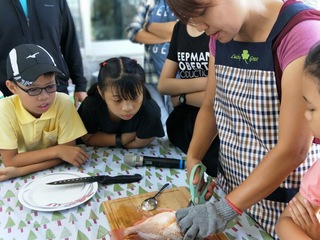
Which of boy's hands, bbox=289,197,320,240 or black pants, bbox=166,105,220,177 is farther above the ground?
boy's hands, bbox=289,197,320,240

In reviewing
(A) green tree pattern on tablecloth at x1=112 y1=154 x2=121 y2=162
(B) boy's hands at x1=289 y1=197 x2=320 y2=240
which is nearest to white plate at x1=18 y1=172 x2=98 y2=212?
(A) green tree pattern on tablecloth at x1=112 y1=154 x2=121 y2=162

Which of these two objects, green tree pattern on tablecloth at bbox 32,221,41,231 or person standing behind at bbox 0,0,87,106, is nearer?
green tree pattern on tablecloth at bbox 32,221,41,231

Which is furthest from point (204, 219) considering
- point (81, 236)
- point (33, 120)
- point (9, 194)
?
point (33, 120)

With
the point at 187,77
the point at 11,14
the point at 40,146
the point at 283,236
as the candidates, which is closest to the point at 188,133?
the point at 187,77

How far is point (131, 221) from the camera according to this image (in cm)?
93

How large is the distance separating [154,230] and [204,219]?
0.43 ft

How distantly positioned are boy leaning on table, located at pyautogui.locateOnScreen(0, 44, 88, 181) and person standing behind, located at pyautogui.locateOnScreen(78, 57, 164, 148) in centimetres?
13

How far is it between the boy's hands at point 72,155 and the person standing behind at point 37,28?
472mm

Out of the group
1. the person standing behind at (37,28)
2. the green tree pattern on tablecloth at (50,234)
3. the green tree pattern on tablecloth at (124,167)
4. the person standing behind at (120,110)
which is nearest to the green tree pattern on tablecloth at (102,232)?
the green tree pattern on tablecloth at (50,234)

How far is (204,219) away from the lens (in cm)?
81

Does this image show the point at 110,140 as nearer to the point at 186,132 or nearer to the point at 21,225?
the point at 186,132

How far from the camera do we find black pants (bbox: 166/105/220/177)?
144 cm

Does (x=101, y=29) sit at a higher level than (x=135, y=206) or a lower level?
higher

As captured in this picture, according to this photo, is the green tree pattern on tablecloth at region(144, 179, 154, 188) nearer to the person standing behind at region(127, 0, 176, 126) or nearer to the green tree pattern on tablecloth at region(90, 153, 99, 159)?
the green tree pattern on tablecloth at region(90, 153, 99, 159)
